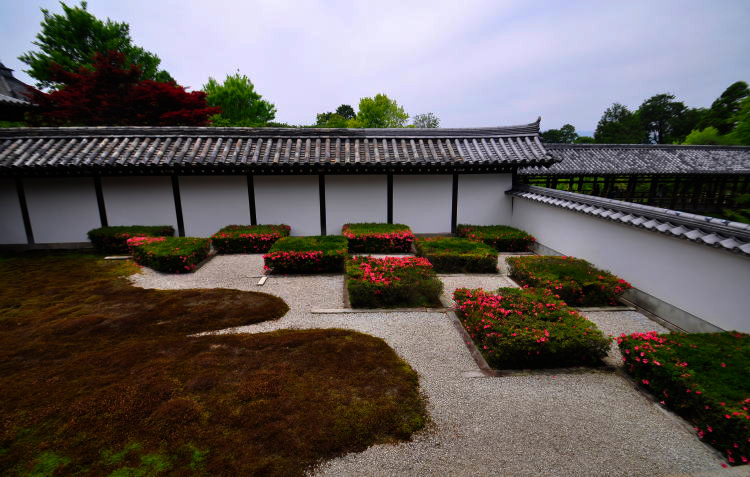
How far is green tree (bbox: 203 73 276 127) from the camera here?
133 feet

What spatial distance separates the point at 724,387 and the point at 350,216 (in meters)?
11.7

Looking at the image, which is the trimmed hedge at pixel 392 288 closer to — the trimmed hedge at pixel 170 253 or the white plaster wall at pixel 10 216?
the trimmed hedge at pixel 170 253

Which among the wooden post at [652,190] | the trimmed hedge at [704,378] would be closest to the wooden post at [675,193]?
the wooden post at [652,190]

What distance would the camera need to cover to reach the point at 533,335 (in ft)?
18.3

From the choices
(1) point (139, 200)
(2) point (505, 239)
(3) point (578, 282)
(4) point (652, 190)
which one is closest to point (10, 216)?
(1) point (139, 200)

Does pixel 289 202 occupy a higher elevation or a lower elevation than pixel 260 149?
lower

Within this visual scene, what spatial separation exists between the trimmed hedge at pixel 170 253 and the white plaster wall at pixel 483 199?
34.3ft

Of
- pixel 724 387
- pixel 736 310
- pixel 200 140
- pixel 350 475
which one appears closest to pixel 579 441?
pixel 724 387

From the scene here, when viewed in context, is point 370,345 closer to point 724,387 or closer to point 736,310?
point 724,387

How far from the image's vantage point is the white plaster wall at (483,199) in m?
14.2

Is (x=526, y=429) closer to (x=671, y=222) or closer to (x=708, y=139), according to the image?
(x=671, y=222)

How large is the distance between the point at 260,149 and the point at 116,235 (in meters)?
6.21

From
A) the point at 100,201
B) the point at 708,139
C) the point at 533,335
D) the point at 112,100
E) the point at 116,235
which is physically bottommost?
the point at 533,335

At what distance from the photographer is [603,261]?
9266 mm
